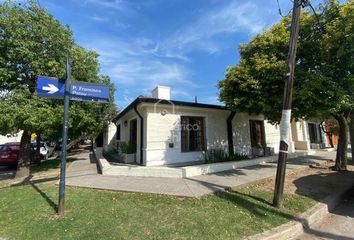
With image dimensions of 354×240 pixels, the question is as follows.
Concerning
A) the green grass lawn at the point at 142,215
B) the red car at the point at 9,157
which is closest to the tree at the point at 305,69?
the green grass lawn at the point at 142,215

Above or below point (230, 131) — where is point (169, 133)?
below

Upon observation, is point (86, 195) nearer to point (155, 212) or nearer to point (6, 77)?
point (155, 212)

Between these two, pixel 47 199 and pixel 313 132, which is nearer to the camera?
pixel 47 199

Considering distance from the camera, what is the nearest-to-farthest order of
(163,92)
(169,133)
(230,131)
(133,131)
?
(169,133) < (163,92) < (230,131) < (133,131)

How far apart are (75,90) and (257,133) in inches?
476

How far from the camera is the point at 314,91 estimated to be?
8289 millimetres

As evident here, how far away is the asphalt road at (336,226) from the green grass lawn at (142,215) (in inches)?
19.5

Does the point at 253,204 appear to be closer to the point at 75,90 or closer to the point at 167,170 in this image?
the point at 167,170

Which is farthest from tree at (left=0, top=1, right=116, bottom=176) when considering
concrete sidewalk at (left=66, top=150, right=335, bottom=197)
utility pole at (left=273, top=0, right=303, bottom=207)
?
utility pole at (left=273, top=0, right=303, bottom=207)

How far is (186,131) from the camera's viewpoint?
12.3 meters

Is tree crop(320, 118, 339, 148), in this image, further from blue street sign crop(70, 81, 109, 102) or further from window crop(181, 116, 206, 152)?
blue street sign crop(70, 81, 109, 102)

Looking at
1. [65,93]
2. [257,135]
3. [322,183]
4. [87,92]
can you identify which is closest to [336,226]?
[322,183]

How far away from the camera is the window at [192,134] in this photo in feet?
40.1

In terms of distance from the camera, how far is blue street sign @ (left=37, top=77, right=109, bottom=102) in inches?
220
